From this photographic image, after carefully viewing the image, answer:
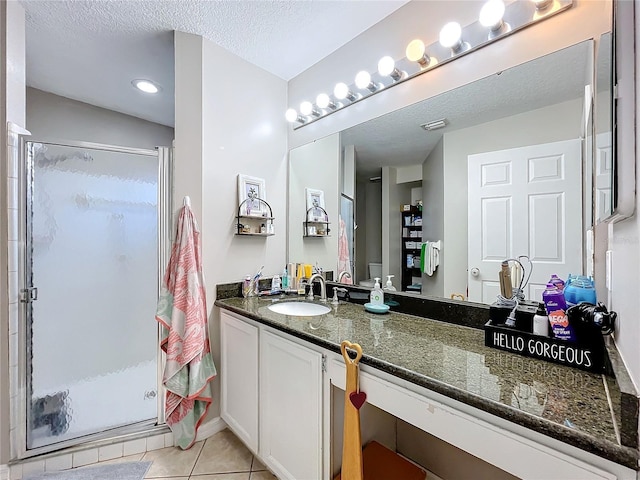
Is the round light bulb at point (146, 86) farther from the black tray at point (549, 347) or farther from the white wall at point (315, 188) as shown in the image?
the black tray at point (549, 347)

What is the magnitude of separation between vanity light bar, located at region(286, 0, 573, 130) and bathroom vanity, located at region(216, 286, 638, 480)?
123 centimetres

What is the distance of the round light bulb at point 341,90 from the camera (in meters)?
1.86

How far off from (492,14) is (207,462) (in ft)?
8.61

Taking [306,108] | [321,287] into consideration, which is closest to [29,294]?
[321,287]

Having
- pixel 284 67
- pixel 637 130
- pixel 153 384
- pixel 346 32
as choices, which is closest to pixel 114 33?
pixel 284 67

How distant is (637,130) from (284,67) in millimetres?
2105

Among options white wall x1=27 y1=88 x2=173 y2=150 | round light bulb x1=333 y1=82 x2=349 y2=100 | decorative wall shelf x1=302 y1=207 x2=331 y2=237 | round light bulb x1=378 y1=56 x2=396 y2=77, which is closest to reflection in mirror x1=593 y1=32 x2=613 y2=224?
round light bulb x1=378 y1=56 x2=396 y2=77

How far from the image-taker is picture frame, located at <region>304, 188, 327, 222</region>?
2.15 meters

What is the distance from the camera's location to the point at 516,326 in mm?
1010

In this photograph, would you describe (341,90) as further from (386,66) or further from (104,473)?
(104,473)

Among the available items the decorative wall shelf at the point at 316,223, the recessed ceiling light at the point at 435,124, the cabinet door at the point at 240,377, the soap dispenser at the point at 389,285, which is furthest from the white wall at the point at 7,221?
the recessed ceiling light at the point at 435,124

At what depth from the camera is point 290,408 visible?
50.6 inches

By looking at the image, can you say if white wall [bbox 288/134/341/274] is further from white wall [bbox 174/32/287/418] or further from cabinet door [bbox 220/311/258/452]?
cabinet door [bbox 220/311/258/452]

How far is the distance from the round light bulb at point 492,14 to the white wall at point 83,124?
2888 mm
